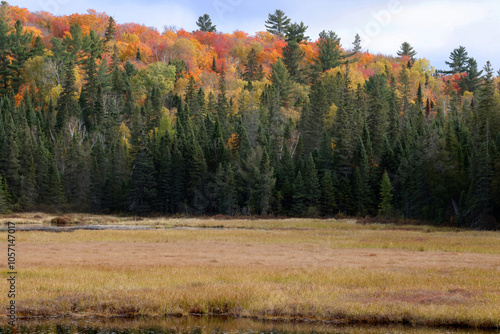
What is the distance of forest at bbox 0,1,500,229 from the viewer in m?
76.7

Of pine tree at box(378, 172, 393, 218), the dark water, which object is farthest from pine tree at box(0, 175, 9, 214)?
the dark water

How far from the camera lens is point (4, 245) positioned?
40812 mm

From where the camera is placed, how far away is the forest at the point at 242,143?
76688mm

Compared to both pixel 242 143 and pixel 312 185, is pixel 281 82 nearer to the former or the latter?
pixel 242 143

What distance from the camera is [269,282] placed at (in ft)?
82.0

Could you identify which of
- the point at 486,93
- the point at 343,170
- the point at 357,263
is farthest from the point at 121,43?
the point at 357,263

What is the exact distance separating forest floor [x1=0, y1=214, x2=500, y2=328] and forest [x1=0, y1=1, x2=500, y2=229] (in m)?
36.4

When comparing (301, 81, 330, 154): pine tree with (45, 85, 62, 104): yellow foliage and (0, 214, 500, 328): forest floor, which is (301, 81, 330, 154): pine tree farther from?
(0, 214, 500, 328): forest floor

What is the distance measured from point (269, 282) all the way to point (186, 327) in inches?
238

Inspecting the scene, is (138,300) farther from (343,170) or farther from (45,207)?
(45,207)

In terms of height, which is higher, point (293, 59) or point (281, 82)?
point (293, 59)

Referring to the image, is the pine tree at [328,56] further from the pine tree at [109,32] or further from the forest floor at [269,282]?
the forest floor at [269,282]

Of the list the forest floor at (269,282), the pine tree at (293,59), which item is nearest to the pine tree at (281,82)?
the pine tree at (293,59)

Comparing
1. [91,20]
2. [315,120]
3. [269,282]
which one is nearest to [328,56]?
[315,120]
